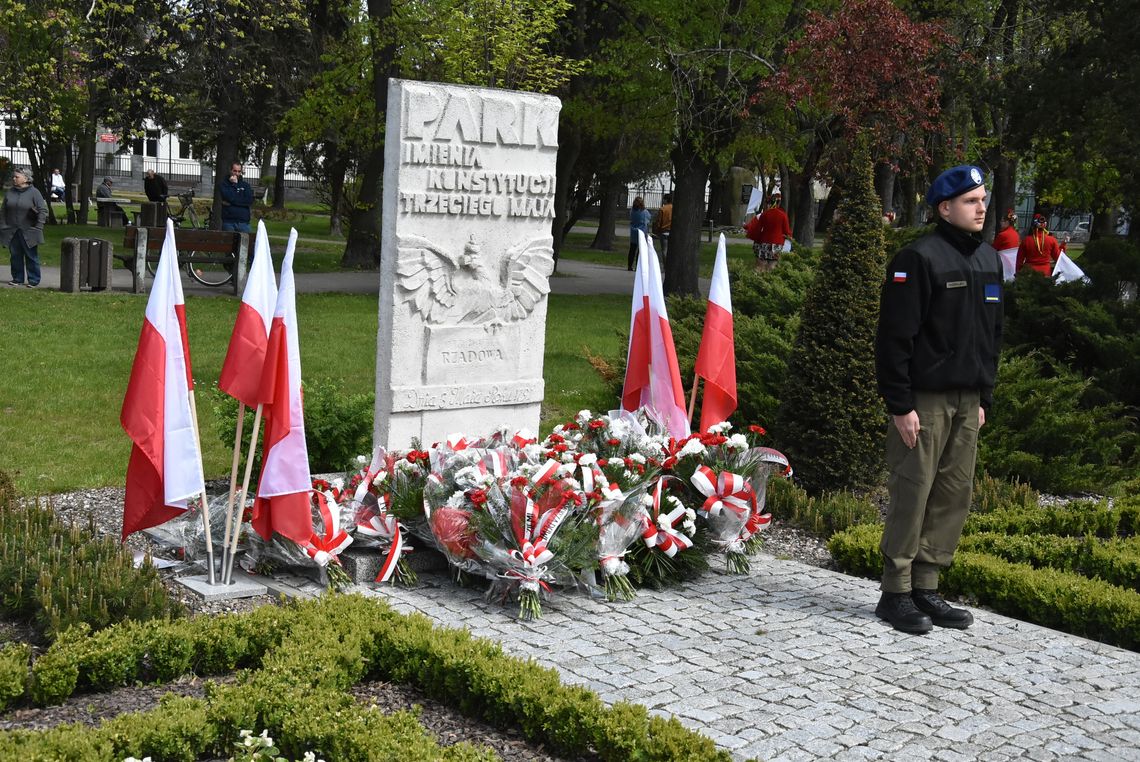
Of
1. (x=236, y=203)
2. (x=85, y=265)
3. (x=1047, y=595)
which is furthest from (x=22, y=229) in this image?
(x=1047, y=595)

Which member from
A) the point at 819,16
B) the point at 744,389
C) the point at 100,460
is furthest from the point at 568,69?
the point at 100,460

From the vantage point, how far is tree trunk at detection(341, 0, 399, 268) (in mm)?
21641

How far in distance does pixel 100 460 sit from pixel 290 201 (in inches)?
2054

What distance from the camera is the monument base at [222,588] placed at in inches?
261

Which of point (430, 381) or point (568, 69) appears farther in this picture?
point (568, 69)

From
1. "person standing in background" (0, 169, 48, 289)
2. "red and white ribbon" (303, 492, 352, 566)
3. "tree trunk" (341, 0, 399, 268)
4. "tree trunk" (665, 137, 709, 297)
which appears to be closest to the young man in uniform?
"red and white ribbon" (303, 492, 352, 566)

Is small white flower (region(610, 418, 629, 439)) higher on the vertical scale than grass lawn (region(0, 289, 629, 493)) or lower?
higher

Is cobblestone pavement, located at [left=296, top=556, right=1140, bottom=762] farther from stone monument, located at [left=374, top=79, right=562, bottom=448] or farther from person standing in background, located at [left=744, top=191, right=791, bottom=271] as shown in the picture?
person standing in background, located at [left=744, top=191, right=791, bottom=271]

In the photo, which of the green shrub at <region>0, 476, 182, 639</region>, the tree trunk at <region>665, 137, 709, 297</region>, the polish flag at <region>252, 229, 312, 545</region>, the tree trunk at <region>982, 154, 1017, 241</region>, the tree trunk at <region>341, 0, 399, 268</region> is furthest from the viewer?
the tree trunk at <region>982, 154, 1017, 241</region>

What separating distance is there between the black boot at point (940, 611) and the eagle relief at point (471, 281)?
302 centimetres

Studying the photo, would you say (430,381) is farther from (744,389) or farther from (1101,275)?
(1101,275)

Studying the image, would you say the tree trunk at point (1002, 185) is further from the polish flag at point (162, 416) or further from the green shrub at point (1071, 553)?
the polish flag at point (162, 416)

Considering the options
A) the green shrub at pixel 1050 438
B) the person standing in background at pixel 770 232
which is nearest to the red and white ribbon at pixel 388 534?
the green shrub at pixel 1050 438

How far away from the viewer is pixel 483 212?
317 inches
